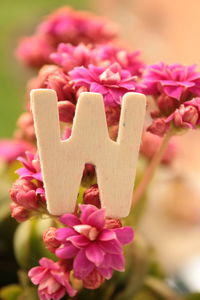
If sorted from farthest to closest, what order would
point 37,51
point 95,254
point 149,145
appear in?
point 37,51, point 149,145, point 95,254

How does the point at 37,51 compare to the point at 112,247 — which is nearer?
the point at 112,247

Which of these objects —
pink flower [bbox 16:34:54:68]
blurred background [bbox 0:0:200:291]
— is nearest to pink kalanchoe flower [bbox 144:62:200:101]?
pink flower [bbox 16:34:54:68]

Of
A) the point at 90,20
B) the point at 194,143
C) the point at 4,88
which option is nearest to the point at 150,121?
the point at 90,20

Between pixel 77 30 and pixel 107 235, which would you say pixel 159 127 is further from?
pixel 77 30

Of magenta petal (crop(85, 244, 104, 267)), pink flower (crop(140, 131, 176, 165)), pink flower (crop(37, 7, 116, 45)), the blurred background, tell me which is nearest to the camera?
magenta petal (crop(85, 244, 104, 267))

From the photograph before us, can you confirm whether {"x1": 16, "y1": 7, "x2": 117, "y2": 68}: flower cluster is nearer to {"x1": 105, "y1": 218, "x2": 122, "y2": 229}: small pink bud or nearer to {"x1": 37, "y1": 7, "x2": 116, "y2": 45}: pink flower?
{"x1": 37, "y1": 7, "x2": 116, "y2": 45}: pink flower

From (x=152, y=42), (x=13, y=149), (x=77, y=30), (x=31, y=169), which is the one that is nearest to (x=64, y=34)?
(x=77, y=30)
